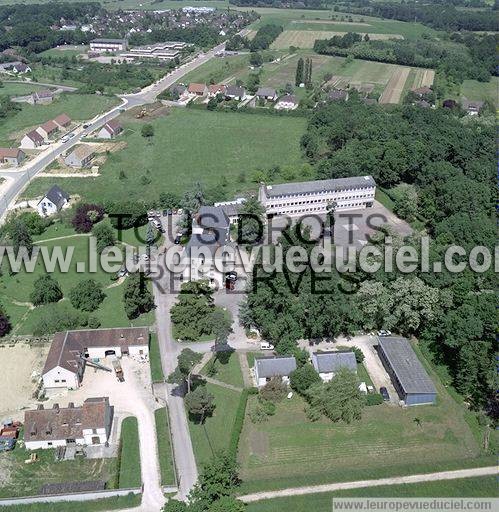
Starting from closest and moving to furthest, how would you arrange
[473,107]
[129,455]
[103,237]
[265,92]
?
[129,455] → [103,237] → [473,107] → [265,92]

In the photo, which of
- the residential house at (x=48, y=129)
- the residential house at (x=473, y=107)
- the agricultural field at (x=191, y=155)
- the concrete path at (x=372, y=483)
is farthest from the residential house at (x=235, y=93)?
the concrete path at (x=372, y=483)

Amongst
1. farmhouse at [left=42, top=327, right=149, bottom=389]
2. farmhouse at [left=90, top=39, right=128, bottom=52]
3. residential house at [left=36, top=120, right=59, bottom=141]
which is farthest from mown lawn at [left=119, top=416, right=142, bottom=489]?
farmhouse at [left=90, top=39, right=128, bottom=52]

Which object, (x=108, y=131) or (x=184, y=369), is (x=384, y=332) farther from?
(x=108, y=131)

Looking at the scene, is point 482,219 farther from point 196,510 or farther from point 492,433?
point 196,510

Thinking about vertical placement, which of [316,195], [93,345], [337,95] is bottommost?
[93,345]

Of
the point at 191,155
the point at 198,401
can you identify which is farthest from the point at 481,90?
the point at 198,401

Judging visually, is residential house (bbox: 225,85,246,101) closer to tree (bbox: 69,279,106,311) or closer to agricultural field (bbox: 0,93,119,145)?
agricultural field (bbox: 0,93,119,145)
